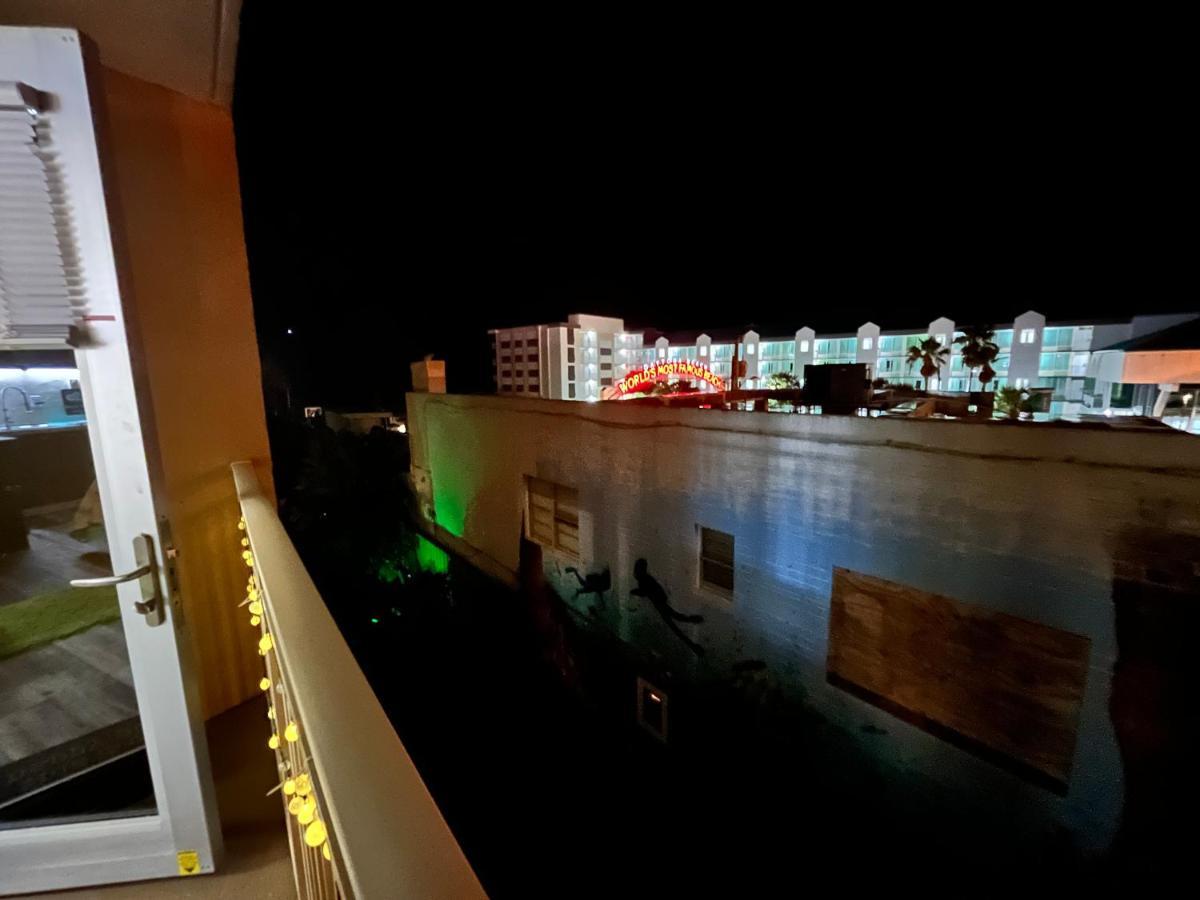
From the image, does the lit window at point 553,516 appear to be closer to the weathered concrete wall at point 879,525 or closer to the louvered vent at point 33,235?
the weathered concrete wall at point 879,525

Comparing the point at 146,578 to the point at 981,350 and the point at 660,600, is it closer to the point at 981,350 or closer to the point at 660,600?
the point at 660,600

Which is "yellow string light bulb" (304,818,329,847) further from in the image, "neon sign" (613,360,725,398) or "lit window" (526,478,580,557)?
"neon sign" (613,360,725,398)

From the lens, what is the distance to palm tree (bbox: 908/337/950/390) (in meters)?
14.9

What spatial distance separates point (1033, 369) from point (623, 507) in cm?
1503

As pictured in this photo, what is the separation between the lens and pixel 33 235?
1080 millimetres

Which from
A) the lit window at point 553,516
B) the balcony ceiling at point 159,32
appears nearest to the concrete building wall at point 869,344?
the lit window at point 553,516

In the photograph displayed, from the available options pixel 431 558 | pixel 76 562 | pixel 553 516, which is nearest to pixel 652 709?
pixel 553 516

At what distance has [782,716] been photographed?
4.34 metres

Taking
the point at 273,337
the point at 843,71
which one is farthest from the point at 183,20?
the point at 273,337

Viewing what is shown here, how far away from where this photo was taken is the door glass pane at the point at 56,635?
1411 mm

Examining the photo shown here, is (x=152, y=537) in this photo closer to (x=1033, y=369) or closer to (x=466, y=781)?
(x=466, y=781)

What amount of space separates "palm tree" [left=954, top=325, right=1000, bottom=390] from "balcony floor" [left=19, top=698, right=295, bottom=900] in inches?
677

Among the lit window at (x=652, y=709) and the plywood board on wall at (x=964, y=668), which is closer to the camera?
the plywood board on wall at (x=964, y=668)

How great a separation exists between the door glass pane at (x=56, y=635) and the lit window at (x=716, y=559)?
3.99 meters
